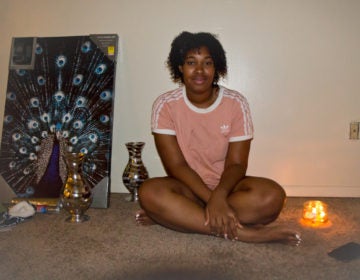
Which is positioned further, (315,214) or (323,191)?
(323,191)

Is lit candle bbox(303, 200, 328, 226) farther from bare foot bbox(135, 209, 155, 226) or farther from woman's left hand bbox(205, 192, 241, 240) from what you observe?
bare foot bbox(135, 209, 155, 226)

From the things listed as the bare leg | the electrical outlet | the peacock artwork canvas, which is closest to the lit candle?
the bare leg

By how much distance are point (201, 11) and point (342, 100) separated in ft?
3.30

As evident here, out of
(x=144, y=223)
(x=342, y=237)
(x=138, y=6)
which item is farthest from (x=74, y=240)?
(x=138, y=6)

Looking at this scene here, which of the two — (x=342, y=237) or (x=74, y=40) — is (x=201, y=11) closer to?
(x=74, y=40)

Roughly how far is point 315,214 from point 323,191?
1.94 feet

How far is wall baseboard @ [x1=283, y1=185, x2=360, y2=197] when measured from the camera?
2541mm

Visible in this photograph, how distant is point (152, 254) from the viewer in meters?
1.62

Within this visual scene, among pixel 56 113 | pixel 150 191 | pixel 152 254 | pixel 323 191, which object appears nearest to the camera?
pixel 152 254

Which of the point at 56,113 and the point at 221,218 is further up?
the point at 56,113

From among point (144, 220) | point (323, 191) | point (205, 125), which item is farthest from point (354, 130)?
point (144, 220)

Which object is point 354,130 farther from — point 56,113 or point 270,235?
point 56,113

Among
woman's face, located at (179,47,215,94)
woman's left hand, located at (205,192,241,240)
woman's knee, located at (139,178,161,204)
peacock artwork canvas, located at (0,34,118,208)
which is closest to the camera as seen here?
woman's left hand, located at (205,192,241,240)

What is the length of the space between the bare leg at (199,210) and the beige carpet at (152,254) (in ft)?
0.16
